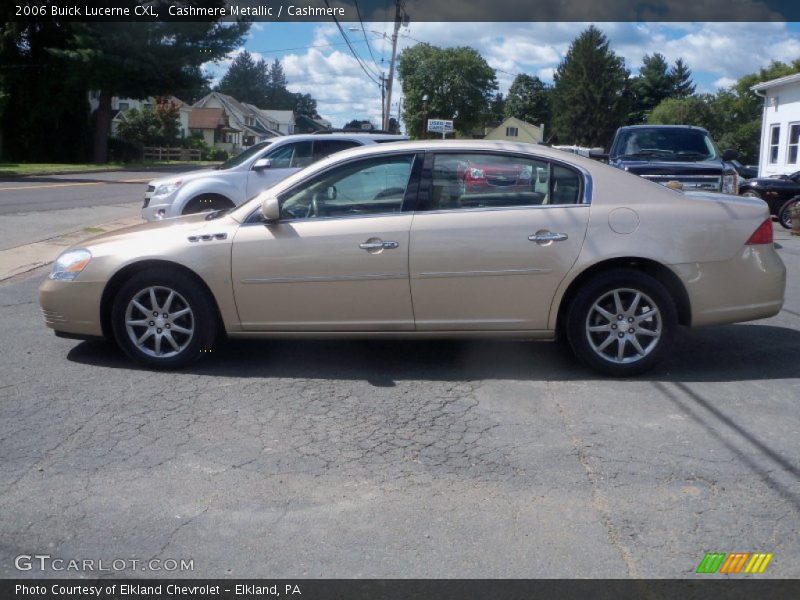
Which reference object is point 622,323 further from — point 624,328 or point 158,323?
point 158,323

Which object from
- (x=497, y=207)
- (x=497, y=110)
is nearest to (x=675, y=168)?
(x=497, y=207)

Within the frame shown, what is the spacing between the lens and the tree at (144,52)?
42344mm

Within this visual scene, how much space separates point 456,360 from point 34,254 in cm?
741

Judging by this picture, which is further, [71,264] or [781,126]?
[781,126]

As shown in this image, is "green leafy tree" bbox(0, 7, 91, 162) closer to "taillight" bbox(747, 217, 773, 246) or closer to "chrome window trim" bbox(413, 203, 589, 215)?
"chrome window trim" bbox(413, 203, 589, 215)

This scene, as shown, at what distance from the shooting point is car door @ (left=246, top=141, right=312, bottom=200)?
12953mm

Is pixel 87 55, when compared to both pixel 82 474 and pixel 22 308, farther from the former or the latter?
pixel 82 474

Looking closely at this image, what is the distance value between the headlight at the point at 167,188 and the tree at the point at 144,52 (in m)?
32.0

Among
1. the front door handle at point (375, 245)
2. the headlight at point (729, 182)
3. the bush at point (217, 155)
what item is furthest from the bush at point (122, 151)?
the front door handle at point (375, 245)

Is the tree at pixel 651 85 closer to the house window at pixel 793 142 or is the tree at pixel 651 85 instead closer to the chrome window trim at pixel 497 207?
the house window at pixel 793 142

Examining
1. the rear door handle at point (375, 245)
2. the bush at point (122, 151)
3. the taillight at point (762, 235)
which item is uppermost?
the bush at point (122, 151)

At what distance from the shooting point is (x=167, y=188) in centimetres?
1307

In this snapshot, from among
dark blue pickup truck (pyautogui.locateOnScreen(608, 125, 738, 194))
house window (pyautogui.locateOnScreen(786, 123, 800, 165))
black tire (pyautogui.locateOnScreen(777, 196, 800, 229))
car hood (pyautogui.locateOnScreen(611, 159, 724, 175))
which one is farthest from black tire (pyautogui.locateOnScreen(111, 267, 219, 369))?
house window (pyautogui.locateOnScreen(786, 123, 800, 165))
